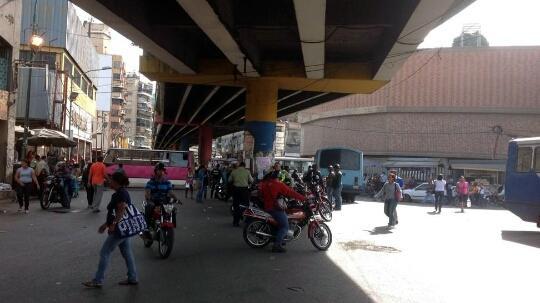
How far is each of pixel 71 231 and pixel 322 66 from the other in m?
10.4

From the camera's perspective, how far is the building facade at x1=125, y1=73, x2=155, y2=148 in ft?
440

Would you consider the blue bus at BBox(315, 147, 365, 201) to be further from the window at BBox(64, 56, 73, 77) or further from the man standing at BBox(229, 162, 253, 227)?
the window at BBox(64, 56, 73, 77)

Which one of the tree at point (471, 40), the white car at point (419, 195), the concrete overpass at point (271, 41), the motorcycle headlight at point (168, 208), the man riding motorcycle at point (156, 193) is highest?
the tree at point (471, 40)

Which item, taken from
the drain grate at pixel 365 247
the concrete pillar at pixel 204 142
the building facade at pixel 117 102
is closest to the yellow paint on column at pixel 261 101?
the drain grate at pixel 365 247

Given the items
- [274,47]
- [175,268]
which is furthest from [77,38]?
[175,268]

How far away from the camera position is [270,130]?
22.3m

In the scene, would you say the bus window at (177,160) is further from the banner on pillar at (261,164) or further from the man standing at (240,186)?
the man standing at (240,186)

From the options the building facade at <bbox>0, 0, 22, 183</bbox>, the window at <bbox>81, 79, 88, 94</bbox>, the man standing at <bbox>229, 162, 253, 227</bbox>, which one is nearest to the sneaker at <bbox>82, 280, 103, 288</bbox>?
the man standing at <bbox>229, 162, 253, 227</bbox>

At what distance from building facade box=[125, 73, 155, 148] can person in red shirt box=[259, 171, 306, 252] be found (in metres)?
125

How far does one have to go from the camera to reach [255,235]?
1112cm

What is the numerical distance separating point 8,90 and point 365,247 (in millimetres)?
16291

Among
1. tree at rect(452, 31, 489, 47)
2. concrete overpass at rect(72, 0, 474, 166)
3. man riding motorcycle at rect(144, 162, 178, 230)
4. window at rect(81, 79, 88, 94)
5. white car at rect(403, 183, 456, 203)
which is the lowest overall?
white car at rect(403, 183, 456, 203)

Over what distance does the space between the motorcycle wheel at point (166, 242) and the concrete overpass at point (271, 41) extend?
4.99 metres

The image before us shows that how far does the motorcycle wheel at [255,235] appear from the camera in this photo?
1109 cm
